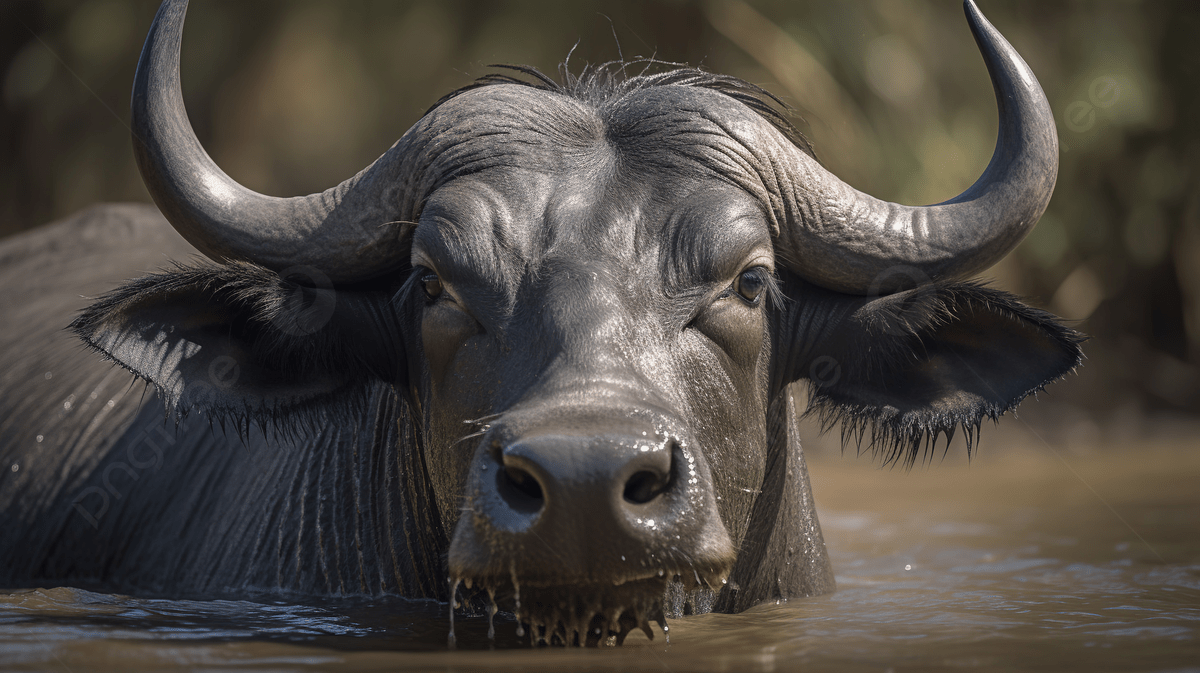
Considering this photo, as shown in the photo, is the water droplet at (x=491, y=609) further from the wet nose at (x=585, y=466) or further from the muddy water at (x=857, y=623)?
the wet nose at (x=585, y=466)

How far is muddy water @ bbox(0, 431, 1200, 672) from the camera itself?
302 centimetres

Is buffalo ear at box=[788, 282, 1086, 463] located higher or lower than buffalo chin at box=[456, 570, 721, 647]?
higher

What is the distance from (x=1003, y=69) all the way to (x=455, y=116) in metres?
1.95

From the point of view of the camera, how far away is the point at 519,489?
2928 millimetres

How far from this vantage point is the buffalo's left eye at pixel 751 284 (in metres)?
3.74

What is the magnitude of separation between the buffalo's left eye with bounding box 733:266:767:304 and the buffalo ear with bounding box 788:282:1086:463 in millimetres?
345

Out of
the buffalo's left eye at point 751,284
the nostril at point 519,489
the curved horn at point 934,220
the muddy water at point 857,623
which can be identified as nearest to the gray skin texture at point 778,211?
the curved horn at point 934,220

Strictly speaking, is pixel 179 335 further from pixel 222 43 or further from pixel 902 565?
pixel 222 43

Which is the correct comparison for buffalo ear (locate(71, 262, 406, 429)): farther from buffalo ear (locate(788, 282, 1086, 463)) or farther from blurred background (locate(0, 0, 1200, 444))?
blurred background (locate(0, 0, 1200, 444))

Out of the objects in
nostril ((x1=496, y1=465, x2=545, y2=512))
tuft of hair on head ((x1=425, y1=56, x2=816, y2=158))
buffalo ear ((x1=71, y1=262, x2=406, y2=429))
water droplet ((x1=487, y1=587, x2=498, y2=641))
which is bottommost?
water droplet ((x1=487, y1=587, x2=498, y2=641))

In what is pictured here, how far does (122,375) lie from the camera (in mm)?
5734

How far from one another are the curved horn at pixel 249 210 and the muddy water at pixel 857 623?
1.24 m

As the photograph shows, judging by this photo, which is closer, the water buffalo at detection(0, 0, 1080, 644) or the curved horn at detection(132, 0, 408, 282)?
the water buffalo at detection(0, 0, 1080, 644)

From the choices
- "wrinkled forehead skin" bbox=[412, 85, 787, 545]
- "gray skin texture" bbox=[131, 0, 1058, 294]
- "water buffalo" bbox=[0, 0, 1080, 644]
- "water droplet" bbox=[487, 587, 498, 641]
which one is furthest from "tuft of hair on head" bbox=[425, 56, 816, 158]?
"water droplet" bbox=[487, 587, 498, 641]
